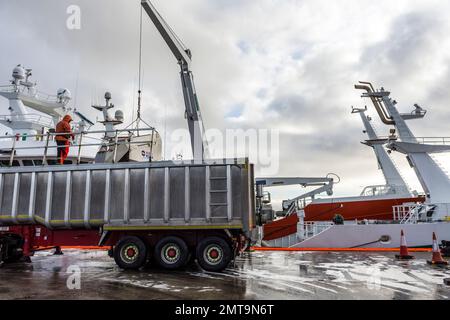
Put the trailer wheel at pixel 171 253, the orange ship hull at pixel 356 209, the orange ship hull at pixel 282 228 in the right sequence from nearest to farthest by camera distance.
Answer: the trailer wheel at pixel 171 253 → the orange ship hull at pixel 356 209 → the orange ship hull at pixel 282 228

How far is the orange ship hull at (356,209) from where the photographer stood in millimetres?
18938

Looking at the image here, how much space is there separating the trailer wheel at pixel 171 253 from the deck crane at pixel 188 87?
430 centimetres

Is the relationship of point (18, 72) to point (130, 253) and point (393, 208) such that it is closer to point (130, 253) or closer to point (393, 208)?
point (130, 253)

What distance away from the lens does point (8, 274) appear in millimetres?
8648

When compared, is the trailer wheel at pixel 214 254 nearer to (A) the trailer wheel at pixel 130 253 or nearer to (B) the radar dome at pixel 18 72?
(A) the trailer wheel at pixel 130 253

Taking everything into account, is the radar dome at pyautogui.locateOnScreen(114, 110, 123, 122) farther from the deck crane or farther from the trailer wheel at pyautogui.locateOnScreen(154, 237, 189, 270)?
the trailer wheel at pyautogui.locateOnScreen(154, 237, 189, 270)

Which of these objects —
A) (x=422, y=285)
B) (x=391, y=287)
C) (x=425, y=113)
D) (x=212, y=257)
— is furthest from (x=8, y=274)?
(x=425, y=113)

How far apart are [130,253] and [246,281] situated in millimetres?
3216

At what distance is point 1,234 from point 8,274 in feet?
5.56

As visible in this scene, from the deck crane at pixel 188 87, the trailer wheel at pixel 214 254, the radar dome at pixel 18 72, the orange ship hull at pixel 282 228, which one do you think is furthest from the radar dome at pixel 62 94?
the trailer wheel at pixel 214 254

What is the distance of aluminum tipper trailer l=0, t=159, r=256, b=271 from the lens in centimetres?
862

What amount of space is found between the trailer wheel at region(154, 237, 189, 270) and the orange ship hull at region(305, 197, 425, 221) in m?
12.2

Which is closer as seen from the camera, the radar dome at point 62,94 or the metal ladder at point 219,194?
the metal ladder at point 219,194
